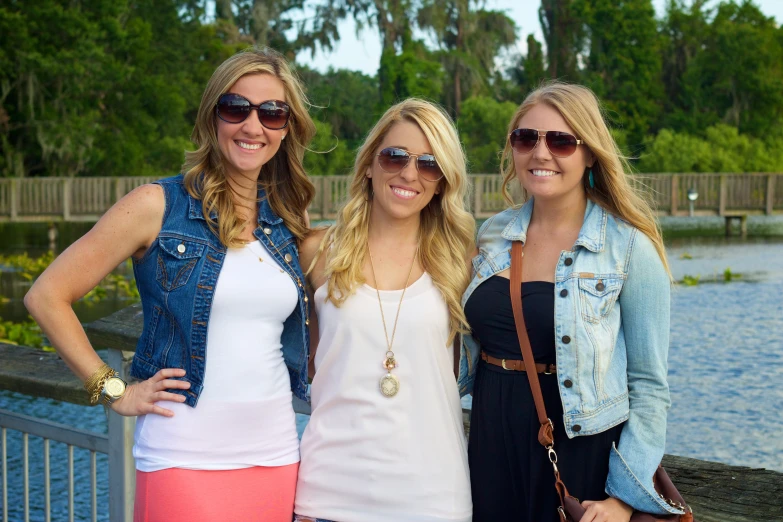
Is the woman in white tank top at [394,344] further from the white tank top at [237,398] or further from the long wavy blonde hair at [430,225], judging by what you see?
the white tank top at [237,398]

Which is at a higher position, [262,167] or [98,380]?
[262,167]

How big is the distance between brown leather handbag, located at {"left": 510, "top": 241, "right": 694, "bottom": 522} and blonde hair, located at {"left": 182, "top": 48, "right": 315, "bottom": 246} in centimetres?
72

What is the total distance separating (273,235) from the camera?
2812 millimetres

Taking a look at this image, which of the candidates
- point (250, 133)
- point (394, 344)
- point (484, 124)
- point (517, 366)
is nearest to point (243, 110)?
point (250, 133)

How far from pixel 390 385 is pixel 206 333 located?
518 millimetres

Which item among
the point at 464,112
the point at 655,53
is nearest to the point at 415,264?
the point at 464,112

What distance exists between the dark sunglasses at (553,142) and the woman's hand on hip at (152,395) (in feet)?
3.71

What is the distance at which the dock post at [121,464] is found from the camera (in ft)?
10.3

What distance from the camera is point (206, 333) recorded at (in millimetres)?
2602

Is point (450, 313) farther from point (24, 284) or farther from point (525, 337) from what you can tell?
point (24, 284)

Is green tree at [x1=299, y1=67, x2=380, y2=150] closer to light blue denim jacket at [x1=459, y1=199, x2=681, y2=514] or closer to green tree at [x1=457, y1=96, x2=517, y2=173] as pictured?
green tree at [x1=457, y1=96, x2=517, y2=173]

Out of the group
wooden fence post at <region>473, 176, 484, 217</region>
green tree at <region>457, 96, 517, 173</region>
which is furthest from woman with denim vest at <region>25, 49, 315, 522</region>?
green tree at <region>457, 96, 517, 173</region>

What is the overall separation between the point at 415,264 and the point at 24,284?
1412cm

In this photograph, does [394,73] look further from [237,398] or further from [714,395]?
[237,398]
